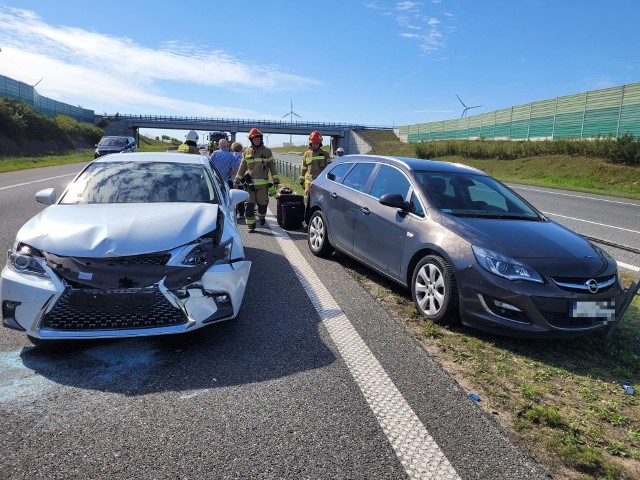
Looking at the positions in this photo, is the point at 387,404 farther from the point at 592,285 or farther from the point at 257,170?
the point at 257,170

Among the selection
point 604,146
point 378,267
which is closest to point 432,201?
point 378,267

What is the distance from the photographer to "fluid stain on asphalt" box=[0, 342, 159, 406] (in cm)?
309

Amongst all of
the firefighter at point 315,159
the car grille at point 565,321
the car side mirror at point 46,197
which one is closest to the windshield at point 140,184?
the car side mirror at point 46,197

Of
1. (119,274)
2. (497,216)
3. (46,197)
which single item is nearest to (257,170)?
(46,197)

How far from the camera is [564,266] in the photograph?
392 cm

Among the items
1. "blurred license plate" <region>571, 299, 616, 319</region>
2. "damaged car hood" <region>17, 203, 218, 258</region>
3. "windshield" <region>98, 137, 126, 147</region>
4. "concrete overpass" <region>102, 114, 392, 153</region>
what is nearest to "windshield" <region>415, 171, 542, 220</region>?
"blurred license plate" <region>571, 299, 616, 319</region>

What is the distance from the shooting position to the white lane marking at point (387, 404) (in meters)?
2.44

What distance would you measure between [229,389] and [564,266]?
284cm

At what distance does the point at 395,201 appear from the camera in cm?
509

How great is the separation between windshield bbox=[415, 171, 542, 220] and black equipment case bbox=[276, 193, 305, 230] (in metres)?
3.98

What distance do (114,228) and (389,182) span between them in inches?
128

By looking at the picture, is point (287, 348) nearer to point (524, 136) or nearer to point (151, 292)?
point (151, 292)

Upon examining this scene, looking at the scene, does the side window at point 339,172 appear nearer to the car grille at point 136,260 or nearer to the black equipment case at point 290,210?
the black equipment case at point 290,210

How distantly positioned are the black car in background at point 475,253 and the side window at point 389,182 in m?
0.02
